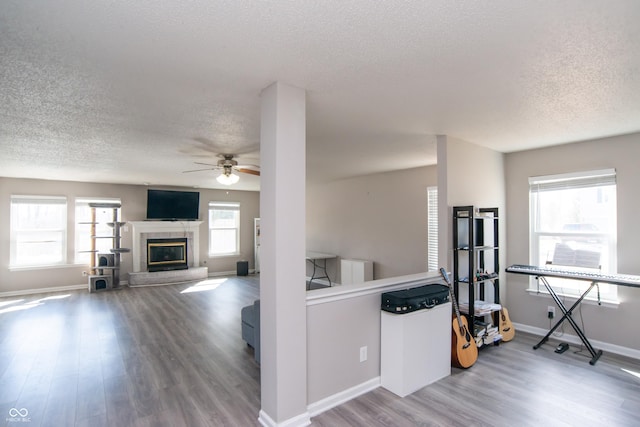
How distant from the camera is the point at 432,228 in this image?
5469 mm

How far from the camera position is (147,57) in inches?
74.4

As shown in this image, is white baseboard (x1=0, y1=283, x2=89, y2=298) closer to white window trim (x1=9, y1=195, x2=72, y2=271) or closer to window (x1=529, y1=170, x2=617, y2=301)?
white window trim (x1=9, y1=195, x2=72, y2=271)

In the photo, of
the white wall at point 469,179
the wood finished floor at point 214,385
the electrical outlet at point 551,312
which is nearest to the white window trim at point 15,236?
the wood finished floor at point 214,385

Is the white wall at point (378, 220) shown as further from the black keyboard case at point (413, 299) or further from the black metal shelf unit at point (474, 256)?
the black keyboard case at point (413, 299)

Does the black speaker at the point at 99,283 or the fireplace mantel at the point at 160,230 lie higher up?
the fireplace mantel at the point at 160,230

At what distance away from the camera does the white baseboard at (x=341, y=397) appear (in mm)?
2496

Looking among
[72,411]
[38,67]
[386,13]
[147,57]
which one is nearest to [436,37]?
[386,13]

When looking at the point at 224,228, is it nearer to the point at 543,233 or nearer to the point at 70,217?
the point at 70,217

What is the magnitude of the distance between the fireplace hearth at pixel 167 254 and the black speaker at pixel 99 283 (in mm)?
952

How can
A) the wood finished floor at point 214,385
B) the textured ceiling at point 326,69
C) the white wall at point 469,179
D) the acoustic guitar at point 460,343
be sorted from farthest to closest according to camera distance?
1. the white wall at point 469,179
2. the acoustic guitar at point 460,343
3. the wood finished floor at point 214,385
4. the textured ceiling at point 326,69

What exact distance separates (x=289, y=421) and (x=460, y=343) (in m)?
1.89

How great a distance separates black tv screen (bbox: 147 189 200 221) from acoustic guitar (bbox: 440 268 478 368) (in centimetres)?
695

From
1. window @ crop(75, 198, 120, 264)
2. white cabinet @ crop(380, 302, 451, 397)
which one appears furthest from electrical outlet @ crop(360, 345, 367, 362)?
window @ crop(75, 198, 120, 264)

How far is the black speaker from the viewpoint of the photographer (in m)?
6.97
